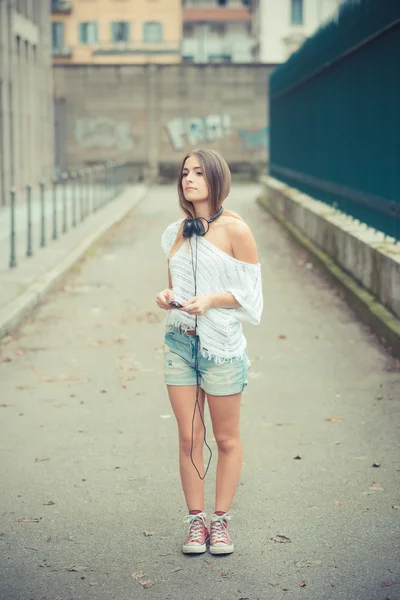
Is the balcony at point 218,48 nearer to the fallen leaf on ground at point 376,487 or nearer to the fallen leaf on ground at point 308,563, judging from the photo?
the fallen leaf on ground at point 376,487

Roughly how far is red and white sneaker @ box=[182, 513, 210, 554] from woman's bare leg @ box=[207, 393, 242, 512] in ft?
0.30

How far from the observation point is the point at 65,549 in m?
4.70

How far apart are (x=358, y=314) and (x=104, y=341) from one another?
261 cm

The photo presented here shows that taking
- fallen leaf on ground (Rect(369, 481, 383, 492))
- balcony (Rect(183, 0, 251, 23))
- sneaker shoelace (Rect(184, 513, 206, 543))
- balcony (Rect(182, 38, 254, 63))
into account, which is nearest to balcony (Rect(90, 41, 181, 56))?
balcony (Rect(182, 38, 254, 63))

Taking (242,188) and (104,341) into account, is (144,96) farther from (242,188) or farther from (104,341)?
(104,341)

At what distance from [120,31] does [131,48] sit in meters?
13.5

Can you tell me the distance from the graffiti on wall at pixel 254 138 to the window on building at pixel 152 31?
42.3 meters

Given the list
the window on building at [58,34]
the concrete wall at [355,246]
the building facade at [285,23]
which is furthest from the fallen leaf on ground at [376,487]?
the window on building at [58,34]

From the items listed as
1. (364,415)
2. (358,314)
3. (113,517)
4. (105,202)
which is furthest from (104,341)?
(105,202)

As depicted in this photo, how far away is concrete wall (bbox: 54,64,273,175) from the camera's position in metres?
41.4

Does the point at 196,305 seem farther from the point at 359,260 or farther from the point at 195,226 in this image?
the point at 359,260

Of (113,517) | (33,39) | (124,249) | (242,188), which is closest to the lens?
(113,517)

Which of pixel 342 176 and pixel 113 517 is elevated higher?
pixel 342 176

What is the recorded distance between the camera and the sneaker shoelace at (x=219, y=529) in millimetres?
4625
